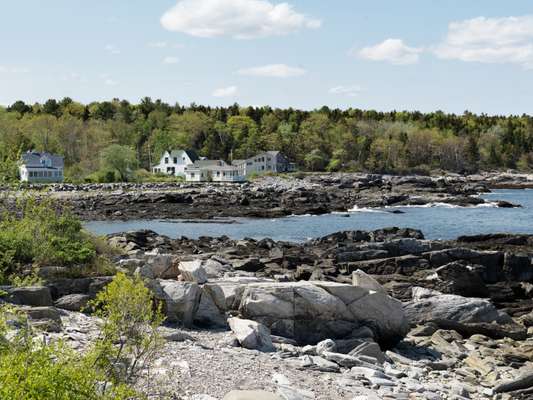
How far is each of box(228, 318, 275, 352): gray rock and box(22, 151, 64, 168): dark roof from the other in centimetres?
8112

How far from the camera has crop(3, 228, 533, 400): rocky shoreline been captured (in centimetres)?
1071

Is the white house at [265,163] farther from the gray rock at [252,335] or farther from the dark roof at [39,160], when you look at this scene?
the gray rock at [252,335]

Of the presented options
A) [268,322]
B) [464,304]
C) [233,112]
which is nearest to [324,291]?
[268,322]

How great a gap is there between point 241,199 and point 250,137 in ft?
211

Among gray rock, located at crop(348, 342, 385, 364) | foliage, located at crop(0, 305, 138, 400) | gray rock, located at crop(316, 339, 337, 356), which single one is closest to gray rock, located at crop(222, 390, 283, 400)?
foliage, located at crop(0, 305, 138, 400)

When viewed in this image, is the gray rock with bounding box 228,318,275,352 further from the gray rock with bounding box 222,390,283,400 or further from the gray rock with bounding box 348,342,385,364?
the gray rock with bounding box 222,390,283,400

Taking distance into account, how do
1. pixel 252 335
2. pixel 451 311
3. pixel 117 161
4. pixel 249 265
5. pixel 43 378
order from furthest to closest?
pixel 117 161
pixel 249 265
pixel 451 311
pixel 252 335
pixel 43 378

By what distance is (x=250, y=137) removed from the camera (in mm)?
129250

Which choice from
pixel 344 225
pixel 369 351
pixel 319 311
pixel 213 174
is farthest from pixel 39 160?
pixel 369 351

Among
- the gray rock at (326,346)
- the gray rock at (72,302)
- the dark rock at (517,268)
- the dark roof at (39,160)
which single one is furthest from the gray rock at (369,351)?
the dark roof at (39,160)

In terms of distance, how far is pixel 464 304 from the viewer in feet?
60.2

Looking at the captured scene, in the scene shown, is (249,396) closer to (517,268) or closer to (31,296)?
(31,296)

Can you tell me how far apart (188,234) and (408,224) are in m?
16.9

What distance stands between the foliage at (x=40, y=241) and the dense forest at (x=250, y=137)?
256 ft
